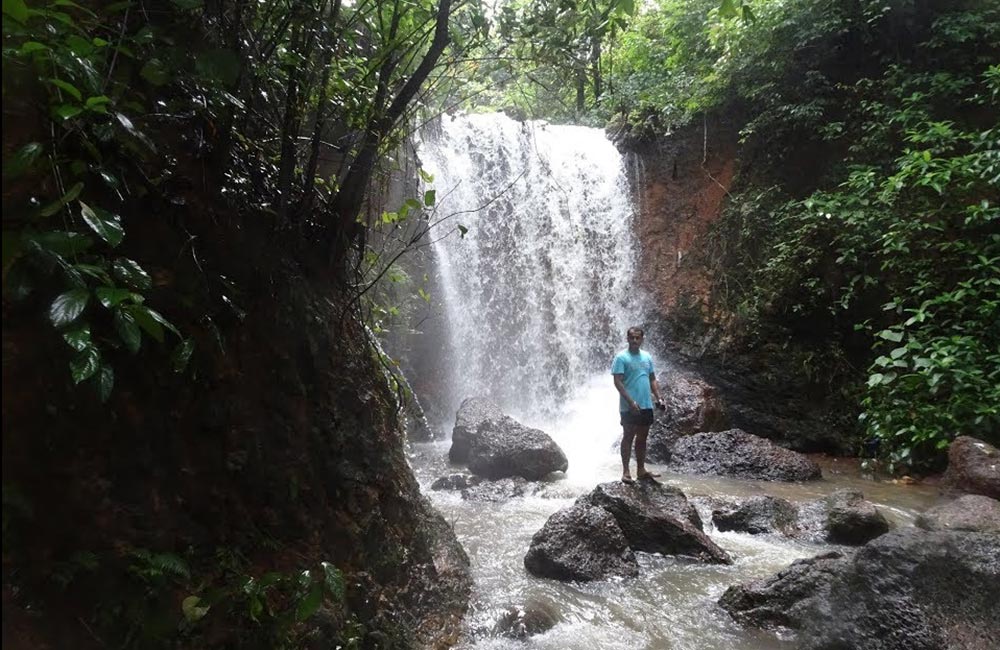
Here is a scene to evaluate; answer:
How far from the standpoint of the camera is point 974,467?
6043 mm

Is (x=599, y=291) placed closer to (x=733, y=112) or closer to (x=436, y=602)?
(x=733, y=112)

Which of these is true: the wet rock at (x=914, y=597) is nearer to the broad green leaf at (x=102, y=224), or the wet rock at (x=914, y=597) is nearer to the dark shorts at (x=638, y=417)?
the dark shorts at (x=638, y=417)

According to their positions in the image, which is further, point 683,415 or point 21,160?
point 683,415

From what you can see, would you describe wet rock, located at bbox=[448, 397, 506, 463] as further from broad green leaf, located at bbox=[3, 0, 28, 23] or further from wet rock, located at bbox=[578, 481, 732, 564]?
broad green leaf, located at bbox=[3, 0, 28, 23]

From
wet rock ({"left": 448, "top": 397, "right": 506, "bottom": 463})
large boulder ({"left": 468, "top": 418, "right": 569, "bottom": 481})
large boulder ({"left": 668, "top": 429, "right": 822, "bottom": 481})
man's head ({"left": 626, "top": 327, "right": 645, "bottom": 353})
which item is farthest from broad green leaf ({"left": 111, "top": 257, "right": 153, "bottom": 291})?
large boulder ({"left": 668, "top": 429, "right": 822, "bottom": 481})

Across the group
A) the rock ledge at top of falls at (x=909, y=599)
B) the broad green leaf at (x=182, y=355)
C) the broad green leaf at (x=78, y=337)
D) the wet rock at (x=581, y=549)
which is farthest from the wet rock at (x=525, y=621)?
the broad green leaf at (x=78, y=337)

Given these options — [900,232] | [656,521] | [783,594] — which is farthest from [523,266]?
[783,594]

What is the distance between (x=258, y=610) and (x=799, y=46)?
1126cm

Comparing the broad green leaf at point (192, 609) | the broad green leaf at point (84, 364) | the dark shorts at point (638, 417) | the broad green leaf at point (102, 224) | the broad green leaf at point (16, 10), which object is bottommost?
the dark shorts at point (638, 417)

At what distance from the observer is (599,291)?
502 inches

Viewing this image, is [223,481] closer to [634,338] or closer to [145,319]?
[145,319]

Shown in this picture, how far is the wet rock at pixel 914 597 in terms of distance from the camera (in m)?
3.06

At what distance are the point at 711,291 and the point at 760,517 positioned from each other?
20.4 feet

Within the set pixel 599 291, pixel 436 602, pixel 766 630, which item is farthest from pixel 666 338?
pixel 436 602
